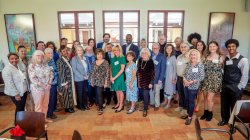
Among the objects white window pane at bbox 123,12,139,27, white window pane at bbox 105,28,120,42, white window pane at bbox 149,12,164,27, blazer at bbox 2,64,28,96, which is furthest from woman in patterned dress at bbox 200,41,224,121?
white window pane at bbox 105,28,120,42

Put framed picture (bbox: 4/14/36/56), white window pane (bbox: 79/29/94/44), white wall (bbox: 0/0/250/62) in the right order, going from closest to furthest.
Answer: white wall (bbox: 0/0/250/62)
framed picture (bbox: 4/14/36/56)
white window pane (bbox: 79/29/94/44)

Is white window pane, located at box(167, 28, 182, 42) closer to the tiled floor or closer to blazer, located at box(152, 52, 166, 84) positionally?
blazer, located at box(152, 52, 166, 84)

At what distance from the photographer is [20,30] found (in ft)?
20.0

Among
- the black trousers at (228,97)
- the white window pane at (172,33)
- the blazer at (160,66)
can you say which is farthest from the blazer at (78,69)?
the white window pane at (172,33)

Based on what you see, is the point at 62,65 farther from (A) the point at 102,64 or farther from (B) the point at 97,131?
(B) the point at 97,131

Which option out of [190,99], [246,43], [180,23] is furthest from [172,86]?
[246,43]

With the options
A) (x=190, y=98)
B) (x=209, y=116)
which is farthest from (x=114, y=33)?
(x=209, y=116)

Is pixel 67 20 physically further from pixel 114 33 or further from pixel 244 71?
pixel 244 71

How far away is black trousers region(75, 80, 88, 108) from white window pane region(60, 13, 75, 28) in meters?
2.71

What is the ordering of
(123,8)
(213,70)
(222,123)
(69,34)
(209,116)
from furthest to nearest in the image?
1. (69,34)
2. (123,8)
3. (209,116)
4. (222,123)
5. (213,70)

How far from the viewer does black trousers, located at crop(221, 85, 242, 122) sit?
3242mm

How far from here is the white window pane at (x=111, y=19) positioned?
6.00 m

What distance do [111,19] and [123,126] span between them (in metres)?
3.67

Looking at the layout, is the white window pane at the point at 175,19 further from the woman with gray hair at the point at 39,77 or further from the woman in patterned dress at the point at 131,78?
the woman with gray hair at the point at 39,77
